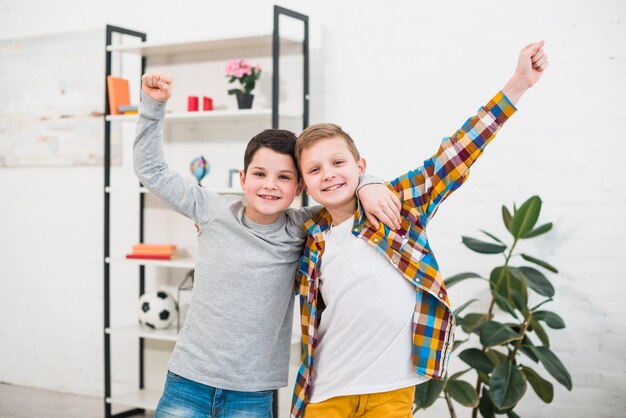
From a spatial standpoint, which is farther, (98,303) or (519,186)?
(98,303)

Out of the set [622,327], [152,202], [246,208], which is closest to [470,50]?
[622,327]

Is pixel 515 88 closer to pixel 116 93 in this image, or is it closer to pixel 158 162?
pixel 158 162

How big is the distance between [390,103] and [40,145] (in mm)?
2140

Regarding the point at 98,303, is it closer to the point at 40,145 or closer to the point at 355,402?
the point at 40,145

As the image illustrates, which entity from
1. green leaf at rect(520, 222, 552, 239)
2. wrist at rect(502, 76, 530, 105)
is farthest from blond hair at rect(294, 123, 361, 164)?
green leaf at rect(520, 222, 552, 239)

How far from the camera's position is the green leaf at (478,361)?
261 centimetres

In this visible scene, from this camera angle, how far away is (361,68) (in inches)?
126

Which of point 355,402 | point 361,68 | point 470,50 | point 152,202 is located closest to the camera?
point 355,402

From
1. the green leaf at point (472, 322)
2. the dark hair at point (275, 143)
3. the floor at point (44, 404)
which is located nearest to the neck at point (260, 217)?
the dark hair at point (275, 143)

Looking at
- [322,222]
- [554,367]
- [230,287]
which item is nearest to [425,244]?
[322,222]

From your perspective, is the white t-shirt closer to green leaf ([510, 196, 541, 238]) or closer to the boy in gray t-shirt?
the boy in gray t-shirt

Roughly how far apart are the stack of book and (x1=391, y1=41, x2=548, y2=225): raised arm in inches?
76.9

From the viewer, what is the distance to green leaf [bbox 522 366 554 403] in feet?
8.34

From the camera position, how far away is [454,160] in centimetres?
161
